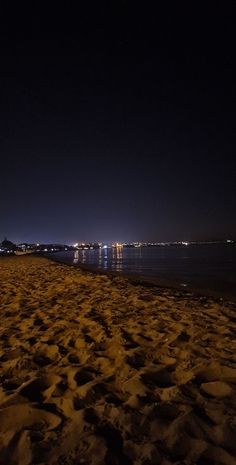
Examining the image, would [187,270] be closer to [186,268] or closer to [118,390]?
[186,268]

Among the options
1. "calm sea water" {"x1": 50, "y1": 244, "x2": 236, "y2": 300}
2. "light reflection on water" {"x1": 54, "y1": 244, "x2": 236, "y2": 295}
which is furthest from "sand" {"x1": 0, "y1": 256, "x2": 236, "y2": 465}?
"light reflection on water" {"x1": 54, "y1": 244, "x2": 236, "y2": 295}

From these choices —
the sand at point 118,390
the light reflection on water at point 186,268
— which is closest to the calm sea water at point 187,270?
the light reflection on water at point 186,268

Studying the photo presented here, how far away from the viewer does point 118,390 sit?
3.31 m

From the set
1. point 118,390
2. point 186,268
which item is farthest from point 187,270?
point 118,390

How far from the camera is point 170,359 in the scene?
409cm

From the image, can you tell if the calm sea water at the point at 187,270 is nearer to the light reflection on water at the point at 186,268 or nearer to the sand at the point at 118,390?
the light reflection on water at the point at 186,268

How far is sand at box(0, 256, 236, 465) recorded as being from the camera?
2428 mm

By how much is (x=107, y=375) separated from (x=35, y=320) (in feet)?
9.85

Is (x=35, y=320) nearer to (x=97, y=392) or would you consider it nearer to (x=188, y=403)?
(x=97, y=392)

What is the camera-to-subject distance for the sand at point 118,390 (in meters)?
2.43

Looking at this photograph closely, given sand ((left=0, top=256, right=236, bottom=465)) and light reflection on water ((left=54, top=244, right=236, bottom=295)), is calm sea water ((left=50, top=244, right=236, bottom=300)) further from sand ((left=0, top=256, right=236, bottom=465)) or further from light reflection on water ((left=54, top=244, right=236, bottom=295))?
sand ((left=0, top=256, right=236, bottom=465))

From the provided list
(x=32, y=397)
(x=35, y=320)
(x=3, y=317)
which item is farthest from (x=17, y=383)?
(x=3, y=317)

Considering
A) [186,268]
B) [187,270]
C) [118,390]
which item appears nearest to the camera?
[118,390]

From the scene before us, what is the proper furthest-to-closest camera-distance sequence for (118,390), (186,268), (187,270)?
(186,268) < (187,270) < (118,390)
